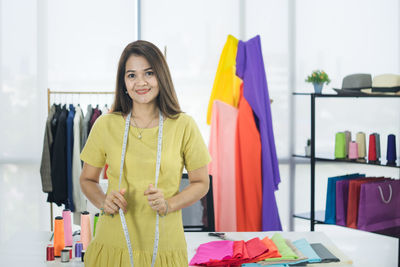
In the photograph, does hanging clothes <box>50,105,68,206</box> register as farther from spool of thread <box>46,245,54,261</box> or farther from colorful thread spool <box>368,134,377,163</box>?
colorful thread spool <box>368,134,377,163</box>

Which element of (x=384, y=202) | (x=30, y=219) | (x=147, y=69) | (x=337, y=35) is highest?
(x=337, y=35)

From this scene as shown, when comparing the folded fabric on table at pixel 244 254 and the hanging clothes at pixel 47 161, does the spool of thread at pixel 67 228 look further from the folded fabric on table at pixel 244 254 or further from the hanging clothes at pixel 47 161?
the hanging clothes at pixel 47 161

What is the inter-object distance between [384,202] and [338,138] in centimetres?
59

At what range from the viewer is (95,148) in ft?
5.41

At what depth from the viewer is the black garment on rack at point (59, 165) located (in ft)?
12.6

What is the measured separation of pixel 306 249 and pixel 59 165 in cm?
230

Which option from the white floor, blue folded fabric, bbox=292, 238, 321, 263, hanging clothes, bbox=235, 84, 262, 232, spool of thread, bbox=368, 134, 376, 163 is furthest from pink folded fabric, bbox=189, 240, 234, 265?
the white floor

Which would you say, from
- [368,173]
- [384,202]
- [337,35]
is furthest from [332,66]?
[384,202]

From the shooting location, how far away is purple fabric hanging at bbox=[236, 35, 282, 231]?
3.73 meters

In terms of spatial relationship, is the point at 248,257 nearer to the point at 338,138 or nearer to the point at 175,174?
the point at 175,174

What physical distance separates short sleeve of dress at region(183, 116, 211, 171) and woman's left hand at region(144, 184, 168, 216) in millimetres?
199

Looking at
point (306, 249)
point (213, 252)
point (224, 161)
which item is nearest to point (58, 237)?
point (213, 252)

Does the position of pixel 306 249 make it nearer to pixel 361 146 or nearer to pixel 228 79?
pixel 361 146

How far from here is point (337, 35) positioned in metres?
4.36
